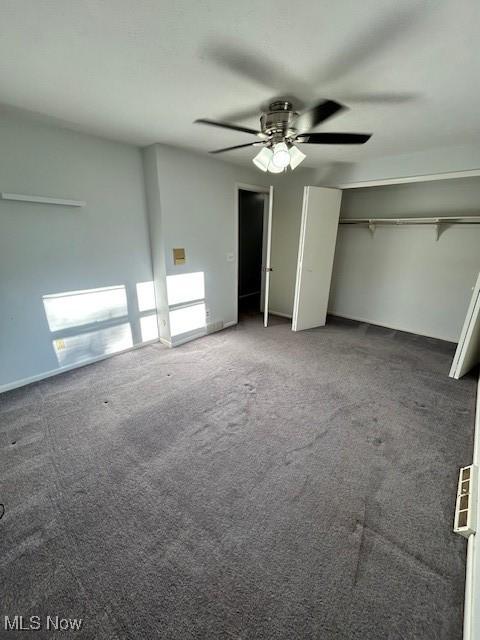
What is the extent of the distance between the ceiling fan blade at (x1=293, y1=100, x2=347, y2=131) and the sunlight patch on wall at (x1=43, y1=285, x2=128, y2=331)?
2.46 meters

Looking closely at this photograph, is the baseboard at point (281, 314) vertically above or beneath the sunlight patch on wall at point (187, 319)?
beneath

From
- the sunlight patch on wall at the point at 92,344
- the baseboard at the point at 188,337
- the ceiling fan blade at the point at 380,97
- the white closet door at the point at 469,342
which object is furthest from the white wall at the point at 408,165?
the sunlight patch on wall at the point at 92,344

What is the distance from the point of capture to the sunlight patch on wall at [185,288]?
10.8 ft

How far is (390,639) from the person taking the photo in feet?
3.32

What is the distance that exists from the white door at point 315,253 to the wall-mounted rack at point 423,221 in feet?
1.83

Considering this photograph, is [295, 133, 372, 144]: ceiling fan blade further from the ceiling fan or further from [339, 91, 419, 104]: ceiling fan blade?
[339, 91, 419, 104]: ceiling fan blade

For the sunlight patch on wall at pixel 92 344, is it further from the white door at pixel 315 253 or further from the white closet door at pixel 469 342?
the white closet door at pixel 469 342

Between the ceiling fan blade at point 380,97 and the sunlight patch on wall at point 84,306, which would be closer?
the ceiling fan blade at point 380,97

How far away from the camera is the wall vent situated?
135cm

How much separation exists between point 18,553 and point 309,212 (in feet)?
13.2

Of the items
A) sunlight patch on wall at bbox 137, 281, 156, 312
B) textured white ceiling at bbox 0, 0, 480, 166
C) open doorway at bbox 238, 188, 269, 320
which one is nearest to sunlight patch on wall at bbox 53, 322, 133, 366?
sunlight patch on wall at bbox 137, 281, 156, 312

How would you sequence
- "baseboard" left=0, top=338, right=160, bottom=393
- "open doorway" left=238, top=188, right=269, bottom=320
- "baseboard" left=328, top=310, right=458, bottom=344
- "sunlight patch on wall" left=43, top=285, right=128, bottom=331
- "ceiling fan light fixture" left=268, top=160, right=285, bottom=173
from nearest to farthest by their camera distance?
"ceiling fan light fixture" left=268, top=160, right=285, bottom=173 < "baseboard" left=0, top=338, right=160, bottom=393 < "sunlight patch on wall" left=43, top=285, right=128, bottom=331 < "baseboard" left=328, top=310, right=458, bottom=344 < "open doorway" left=238, top=188, right=269, bottom=320

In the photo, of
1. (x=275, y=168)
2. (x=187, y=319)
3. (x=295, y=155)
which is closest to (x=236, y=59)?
(x=275, y=168)

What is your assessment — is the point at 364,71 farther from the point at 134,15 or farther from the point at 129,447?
the point at 129,447
